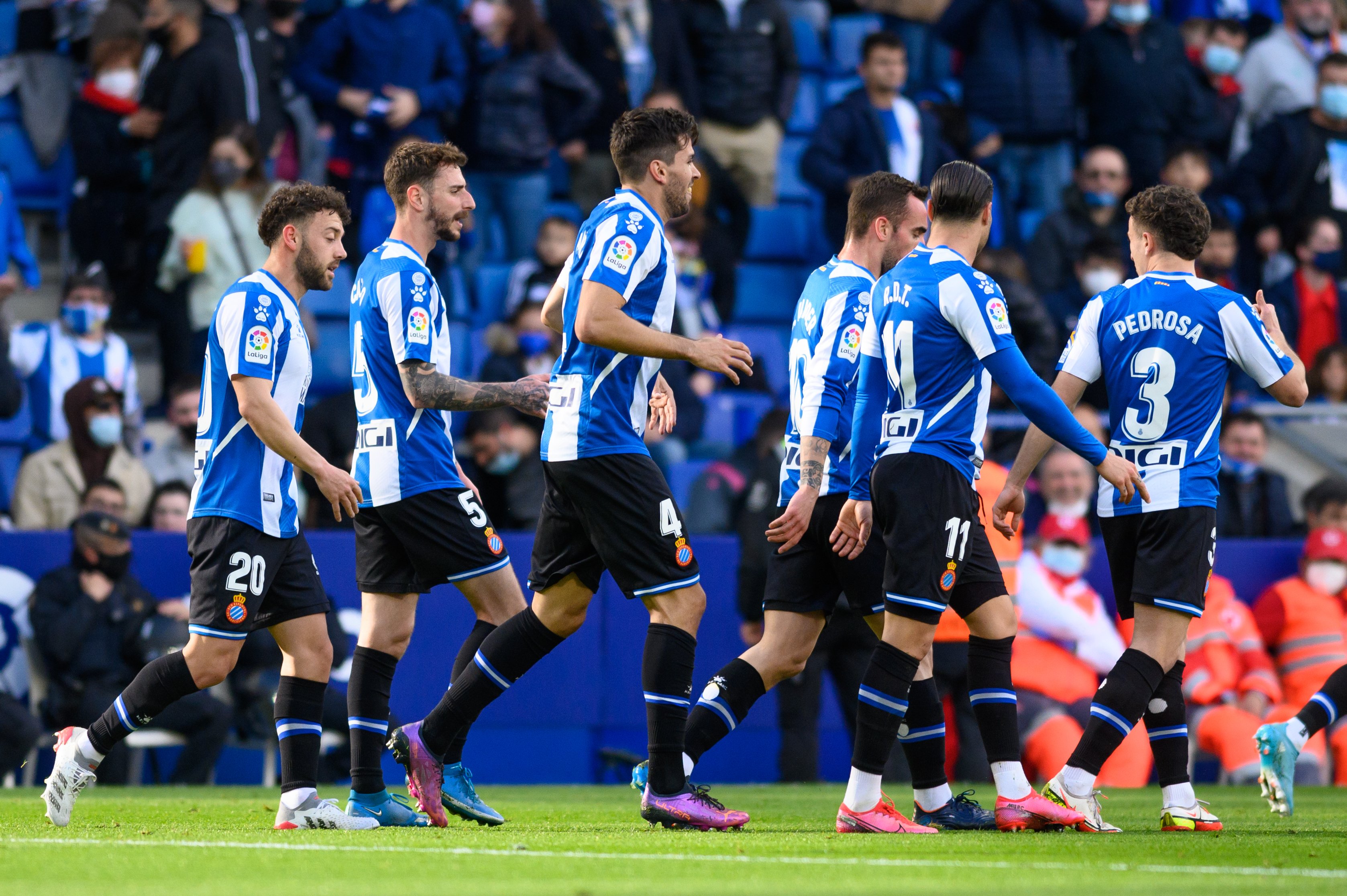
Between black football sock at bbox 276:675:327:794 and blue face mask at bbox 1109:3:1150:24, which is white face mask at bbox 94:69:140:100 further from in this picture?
blue face mask at bbox 1109:3:1150:24

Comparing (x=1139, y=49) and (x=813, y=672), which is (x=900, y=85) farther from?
(x=813, y=672)

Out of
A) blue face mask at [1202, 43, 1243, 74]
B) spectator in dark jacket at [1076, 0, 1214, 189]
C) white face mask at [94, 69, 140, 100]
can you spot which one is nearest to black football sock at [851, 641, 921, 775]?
white face mask at [94, 69, 140, 100]

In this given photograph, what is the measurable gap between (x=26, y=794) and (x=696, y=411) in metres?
5.41

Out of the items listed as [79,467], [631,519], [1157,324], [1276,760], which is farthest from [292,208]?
[79,467]

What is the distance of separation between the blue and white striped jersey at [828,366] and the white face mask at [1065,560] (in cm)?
451

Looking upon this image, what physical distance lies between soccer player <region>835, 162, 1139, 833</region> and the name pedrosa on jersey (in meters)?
0.68

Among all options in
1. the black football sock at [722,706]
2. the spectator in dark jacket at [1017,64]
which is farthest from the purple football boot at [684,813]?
the spectator in dark jacket at [1017,64]

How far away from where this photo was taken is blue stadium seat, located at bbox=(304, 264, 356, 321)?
508 inches

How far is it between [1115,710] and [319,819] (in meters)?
2.92

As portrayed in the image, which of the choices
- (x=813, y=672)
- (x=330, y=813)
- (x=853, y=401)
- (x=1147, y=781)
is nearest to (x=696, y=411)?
(x=813, y=672)

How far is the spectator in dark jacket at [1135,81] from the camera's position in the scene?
1486cm

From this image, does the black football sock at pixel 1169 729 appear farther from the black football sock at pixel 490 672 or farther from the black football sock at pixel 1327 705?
the black football sock at pixel 490 672

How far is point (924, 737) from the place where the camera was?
21.5 ft

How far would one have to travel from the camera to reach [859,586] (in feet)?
21.8
